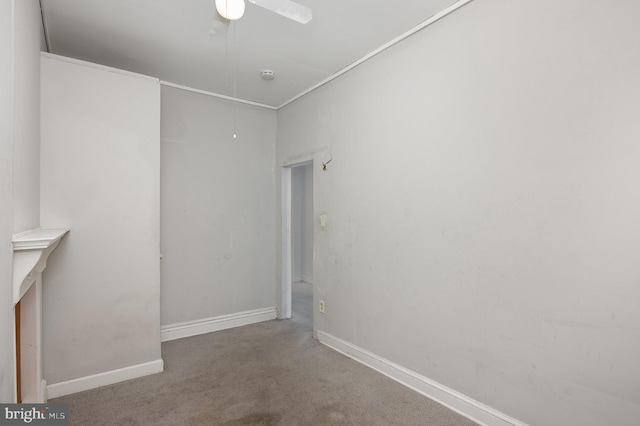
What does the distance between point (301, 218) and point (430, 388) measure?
463cm

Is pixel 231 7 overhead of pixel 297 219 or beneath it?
overhead

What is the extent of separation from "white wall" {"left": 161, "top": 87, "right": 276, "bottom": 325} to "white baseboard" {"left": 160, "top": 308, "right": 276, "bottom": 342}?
0.19 feet

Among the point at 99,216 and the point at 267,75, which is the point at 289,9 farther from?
the point at 99,216

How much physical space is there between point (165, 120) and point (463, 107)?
2.88 metres

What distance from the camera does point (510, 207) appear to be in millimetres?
1852

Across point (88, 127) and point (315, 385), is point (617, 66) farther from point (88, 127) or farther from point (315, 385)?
point (88, 127)

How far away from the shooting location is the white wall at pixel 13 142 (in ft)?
3.84

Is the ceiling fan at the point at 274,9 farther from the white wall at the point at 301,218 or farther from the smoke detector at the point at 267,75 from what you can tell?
the white wall at the point at 301,218

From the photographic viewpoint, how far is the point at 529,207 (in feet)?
5.81

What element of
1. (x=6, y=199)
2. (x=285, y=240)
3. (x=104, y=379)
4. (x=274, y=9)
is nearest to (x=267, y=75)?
(x=274, y=9)

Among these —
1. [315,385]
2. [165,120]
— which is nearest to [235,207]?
[165,120]

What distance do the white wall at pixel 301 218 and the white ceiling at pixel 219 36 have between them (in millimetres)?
3369

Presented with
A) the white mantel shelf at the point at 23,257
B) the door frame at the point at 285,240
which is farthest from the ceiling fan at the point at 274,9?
the door frame at the point at 285,240

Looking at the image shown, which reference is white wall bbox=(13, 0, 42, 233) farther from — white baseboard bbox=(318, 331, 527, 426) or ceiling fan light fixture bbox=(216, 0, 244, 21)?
white baseboard bbox=(318, 331, 527, 426)
